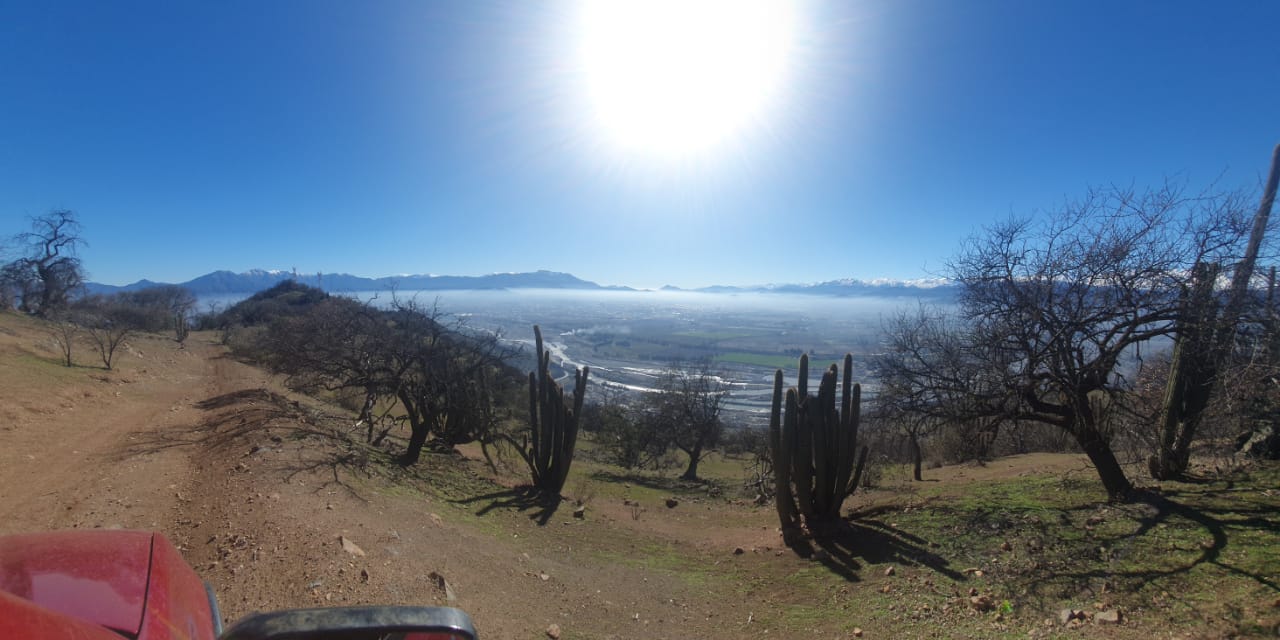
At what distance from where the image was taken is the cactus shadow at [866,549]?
25.3 feet

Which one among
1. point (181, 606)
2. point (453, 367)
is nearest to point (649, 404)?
point (453, 367)

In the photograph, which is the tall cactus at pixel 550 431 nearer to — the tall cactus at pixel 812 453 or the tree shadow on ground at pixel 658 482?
the tree shadow on ground at pixel 658 482

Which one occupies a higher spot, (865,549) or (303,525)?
(303,525)

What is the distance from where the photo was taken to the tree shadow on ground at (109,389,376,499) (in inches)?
408

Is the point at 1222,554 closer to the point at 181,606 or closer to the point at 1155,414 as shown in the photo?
the point at 1155,414

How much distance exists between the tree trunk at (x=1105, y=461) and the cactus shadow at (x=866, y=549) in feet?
9.89

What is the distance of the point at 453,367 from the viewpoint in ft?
49.9

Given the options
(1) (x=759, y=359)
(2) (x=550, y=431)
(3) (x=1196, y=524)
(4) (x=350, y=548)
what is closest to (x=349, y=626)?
(4) (x=350, y=548)

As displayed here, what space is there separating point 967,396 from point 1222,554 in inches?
130

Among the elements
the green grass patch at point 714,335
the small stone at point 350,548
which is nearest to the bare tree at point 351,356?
the small stone at point 350,548

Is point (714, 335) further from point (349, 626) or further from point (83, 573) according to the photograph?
point (83, 573)

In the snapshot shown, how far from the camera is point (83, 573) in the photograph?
5.13ft

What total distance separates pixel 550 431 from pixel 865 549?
302 inches

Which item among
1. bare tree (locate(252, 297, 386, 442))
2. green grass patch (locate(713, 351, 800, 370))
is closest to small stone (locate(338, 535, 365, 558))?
bare tree (locate(252, 297, 386, 442))
